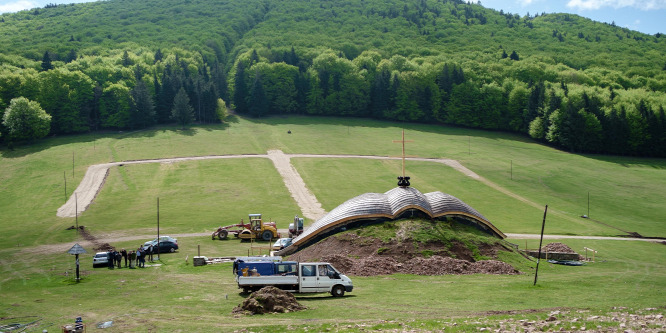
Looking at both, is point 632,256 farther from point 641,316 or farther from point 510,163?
point 510,163

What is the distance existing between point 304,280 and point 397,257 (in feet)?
33.1

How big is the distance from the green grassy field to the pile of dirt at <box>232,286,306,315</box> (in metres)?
0.82

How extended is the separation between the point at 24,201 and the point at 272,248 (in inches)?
1591

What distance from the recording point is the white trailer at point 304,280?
2902 cm

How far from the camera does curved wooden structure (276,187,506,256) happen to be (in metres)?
41.3

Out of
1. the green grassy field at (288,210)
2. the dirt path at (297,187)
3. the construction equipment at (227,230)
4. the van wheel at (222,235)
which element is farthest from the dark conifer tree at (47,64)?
the van wheel at (222,235)

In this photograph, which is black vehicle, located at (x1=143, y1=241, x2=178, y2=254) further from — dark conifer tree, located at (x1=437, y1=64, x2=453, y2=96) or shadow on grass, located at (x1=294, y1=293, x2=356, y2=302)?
dark conifer tree, located at (x1=437, y1=64, x2=453, y2=96)

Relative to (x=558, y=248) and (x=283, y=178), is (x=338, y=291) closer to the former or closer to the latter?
(x=558, y=248)

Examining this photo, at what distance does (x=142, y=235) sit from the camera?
188 feet

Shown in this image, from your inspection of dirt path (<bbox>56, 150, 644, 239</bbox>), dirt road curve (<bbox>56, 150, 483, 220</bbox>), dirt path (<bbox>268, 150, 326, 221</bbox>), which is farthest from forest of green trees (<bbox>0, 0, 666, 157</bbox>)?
dirt path (<bbox>268, 150, 326, 221</bbox>)

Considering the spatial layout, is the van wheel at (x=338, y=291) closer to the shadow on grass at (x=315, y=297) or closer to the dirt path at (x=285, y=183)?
the shadow on grass at (x=315, y=297)

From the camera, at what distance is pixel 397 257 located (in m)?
37.6

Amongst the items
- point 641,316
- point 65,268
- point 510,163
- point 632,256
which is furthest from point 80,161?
point 641,316

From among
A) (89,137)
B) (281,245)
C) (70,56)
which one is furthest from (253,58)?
(281,245)
